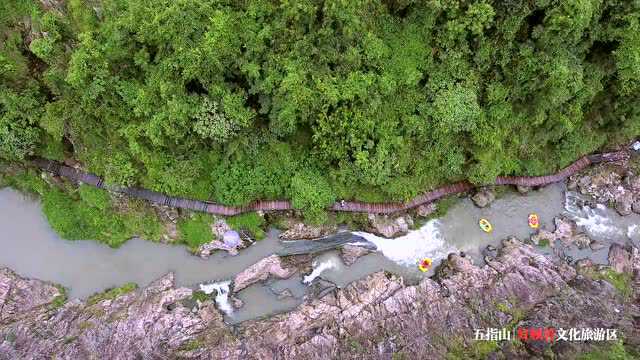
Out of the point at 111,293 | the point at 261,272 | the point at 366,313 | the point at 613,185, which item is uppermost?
the point at 613,185

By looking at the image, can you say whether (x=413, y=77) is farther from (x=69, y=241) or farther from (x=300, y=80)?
(x=69, y=241)

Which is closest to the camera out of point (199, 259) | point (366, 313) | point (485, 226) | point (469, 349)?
point (469, 349)

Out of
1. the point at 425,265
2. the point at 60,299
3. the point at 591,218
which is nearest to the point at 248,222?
the point at 425,265

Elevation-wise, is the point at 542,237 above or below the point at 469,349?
above

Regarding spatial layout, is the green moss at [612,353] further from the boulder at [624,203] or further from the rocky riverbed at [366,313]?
the boulder at [624,203]

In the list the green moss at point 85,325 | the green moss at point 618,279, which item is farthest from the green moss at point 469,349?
the green moss at point 85,325

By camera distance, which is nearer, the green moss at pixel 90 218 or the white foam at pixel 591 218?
the green moss at pixel 90 218

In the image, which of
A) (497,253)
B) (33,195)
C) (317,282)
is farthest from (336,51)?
(33,195)

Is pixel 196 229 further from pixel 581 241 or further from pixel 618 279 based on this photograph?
pixel 618 279
